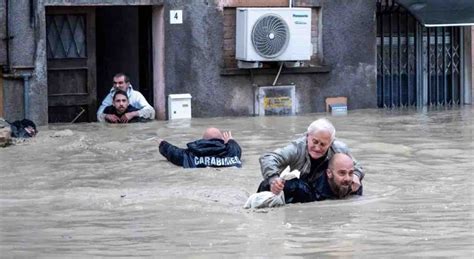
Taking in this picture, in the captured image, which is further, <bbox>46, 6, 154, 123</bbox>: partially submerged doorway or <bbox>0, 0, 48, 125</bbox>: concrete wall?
<bbox>46, 6, 154, 123</bbox>: partially submerged doorway

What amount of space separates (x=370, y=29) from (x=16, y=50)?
612 cm

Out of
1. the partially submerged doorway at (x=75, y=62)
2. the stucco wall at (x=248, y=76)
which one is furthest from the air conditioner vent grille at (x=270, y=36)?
the partially submerged doorway at (x=75, y=62)

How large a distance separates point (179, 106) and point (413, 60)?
4695 mm

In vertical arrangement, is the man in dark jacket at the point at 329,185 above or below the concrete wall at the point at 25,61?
below

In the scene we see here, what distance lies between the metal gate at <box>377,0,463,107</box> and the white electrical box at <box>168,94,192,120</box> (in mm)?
3776

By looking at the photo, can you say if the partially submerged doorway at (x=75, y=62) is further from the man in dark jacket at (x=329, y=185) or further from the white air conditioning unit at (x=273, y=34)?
the man in dark jacket at (x=329, y=185)

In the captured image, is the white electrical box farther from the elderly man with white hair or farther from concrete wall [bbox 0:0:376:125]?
the elderly man with white hair

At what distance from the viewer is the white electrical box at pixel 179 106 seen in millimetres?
18933

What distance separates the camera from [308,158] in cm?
1070

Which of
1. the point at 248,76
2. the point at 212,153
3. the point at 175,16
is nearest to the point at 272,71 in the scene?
the point at 248,76

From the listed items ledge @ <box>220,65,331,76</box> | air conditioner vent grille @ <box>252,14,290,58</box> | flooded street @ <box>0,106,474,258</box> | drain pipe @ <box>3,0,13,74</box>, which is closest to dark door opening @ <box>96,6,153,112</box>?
ledge @ <box>220,65,331,76</box>

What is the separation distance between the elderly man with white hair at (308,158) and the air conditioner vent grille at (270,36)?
8300 millimetres

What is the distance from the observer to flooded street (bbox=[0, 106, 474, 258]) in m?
8.53

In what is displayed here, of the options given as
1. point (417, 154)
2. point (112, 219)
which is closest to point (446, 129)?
point (417, 154)
